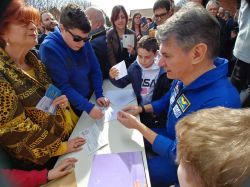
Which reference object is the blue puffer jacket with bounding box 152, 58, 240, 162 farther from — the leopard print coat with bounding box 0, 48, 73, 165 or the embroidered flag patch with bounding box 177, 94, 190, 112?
the leopard print coat with bounding box 0, 48, 73, 165

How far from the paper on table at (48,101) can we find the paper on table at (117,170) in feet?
1.17

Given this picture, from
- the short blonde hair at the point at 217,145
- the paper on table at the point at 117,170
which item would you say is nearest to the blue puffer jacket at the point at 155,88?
the paper on table at the point at 117,170

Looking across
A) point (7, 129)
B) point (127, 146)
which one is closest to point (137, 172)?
point (127, 146)

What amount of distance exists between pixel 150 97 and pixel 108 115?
0.46 meters

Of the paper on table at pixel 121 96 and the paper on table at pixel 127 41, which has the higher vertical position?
the paper on table at pixel 127 41

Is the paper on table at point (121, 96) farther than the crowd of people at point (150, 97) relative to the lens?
Yes

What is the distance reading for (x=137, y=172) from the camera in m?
1.30

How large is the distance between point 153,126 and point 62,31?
1007mm

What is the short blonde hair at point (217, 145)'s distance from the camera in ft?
1.78

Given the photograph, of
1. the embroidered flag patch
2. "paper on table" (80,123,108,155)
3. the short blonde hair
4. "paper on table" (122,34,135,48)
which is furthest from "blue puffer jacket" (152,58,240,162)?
"paper on table" (122,34,135,48)

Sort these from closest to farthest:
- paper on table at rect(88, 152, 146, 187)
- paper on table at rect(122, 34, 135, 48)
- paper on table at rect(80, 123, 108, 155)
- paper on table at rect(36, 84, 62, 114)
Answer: paper on table at rect(88, 152, 146, 187), paper on table at rect(36, 84, 62, 114), paper on table at rect(80, 123, 108, 155), paper on table at rect(122, 34, 135, 48)

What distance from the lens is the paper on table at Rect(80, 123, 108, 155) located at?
1.56m

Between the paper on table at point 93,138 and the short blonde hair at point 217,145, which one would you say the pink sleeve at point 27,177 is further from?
the short blonde hair at point 217,145

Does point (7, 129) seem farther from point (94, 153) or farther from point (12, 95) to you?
point (94, 153)
